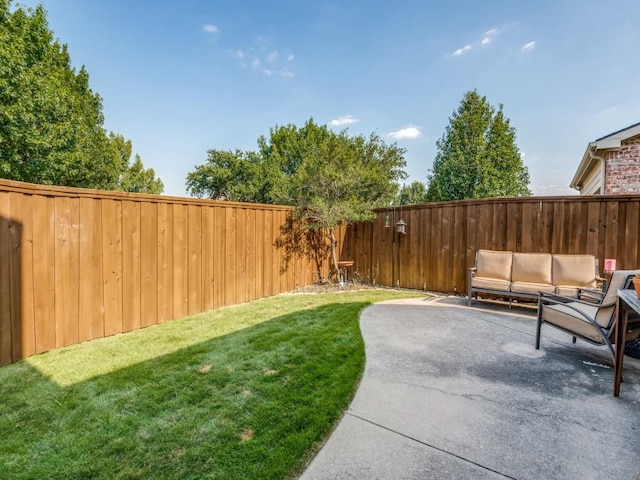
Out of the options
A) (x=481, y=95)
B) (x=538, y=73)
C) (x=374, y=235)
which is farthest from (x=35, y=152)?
(x=481, y=95)

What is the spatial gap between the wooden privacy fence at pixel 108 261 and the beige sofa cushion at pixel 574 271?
5.20 m

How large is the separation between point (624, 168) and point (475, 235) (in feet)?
11.5

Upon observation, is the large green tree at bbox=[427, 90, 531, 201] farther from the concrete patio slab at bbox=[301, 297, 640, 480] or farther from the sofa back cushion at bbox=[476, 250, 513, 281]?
the concrete patio slab at bbox=[301, 297, 640, 480]

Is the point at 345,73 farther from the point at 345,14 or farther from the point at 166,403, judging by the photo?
the point at 166,403

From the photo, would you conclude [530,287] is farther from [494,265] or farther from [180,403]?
[180,403]

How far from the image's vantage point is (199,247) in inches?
194

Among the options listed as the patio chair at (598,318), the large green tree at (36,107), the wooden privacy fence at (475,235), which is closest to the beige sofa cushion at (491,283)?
the wooden privacy fence at (475,235)

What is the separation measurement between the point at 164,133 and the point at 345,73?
753 cm

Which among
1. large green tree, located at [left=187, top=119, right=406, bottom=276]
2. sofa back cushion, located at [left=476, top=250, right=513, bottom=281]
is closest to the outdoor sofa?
sofa back cushion, located at [left=476, top=250, right=513, bottom=281]

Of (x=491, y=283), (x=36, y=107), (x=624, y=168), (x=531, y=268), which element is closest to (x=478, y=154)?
(x=624, y=168)

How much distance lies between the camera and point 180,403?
2.26 meters

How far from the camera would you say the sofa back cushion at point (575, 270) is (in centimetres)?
473

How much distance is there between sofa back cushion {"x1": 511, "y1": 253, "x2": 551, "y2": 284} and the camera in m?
5.05

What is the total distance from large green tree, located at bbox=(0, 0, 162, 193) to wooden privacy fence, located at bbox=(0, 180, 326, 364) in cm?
1005
